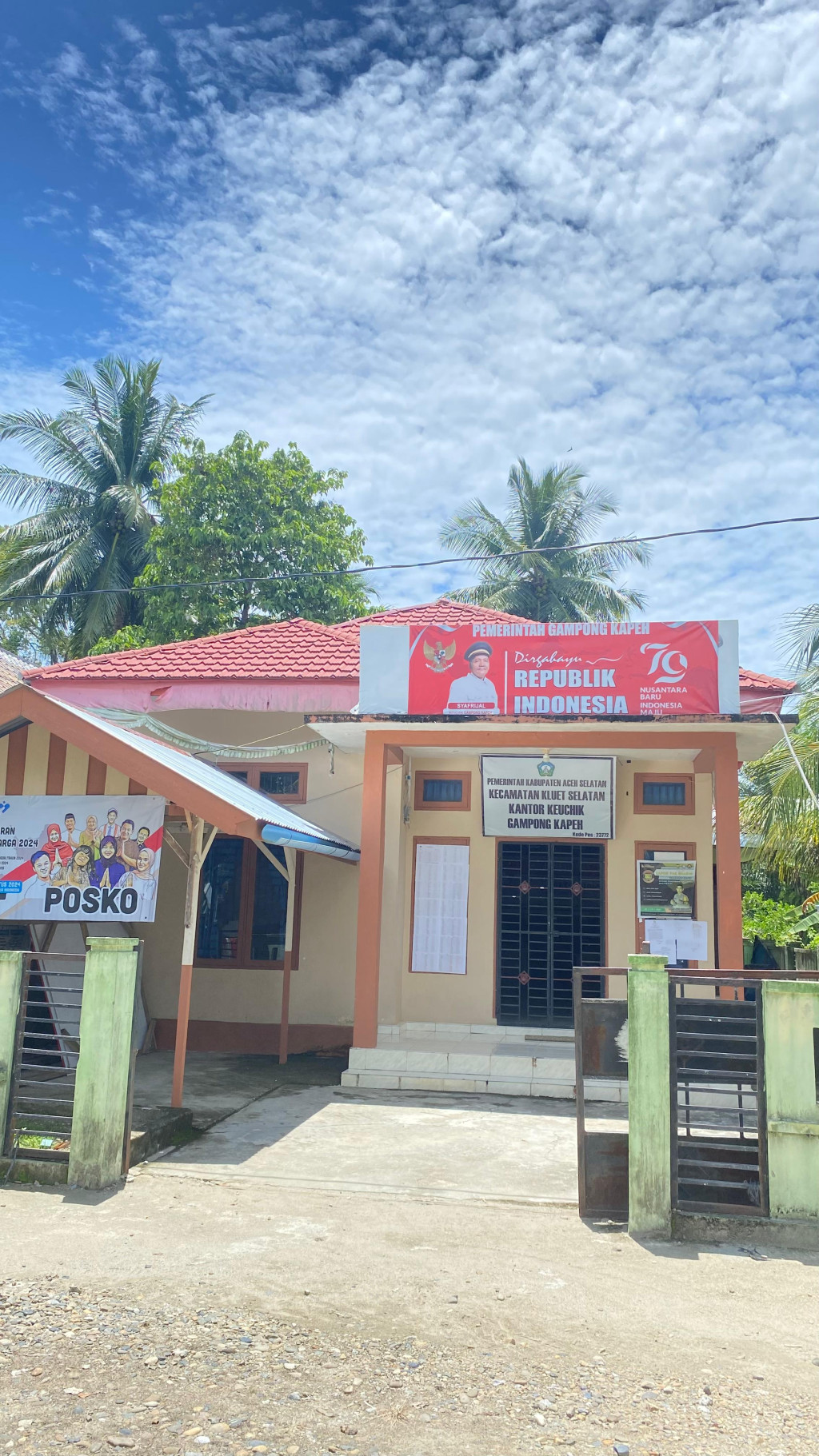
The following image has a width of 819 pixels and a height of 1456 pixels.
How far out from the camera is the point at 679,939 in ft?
36.7

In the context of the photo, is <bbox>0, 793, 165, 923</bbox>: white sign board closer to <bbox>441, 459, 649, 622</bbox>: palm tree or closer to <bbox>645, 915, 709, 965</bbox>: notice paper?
<bbox>645, 915, 709, 965</bbox>: notice paper

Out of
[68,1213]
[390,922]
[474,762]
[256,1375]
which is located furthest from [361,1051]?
[256,1375]

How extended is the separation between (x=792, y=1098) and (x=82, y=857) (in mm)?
5366

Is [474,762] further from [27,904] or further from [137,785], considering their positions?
[27,904]

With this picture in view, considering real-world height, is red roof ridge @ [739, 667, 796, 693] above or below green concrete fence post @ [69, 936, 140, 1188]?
above

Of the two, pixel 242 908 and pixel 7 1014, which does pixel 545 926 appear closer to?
pixel 242 908

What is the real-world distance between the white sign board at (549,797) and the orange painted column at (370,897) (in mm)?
1501

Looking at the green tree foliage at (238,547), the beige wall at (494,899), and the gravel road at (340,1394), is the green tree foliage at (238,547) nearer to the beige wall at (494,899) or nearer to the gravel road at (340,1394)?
the beige wall at (494,899)

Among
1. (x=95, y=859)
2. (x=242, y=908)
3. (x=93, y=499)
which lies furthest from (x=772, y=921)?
(x=93, y=499)

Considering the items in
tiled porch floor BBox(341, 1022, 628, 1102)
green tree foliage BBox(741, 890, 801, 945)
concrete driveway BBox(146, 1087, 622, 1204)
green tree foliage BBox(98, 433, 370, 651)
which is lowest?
concrete driveway BBox(146, 1087, 622, 1204)

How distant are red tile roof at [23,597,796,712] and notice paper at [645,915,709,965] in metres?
2.89

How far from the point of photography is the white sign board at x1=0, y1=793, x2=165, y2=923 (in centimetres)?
786

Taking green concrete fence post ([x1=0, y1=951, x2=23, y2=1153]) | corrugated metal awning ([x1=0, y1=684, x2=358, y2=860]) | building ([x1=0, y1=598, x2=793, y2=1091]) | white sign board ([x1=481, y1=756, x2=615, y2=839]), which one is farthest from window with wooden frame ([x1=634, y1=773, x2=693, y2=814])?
green concrete fence post ([x1=0, y1=951, x2=23, y2=1153])

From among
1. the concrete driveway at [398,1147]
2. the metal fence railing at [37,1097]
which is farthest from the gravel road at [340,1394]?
the concrete driveway at [398,1147]
